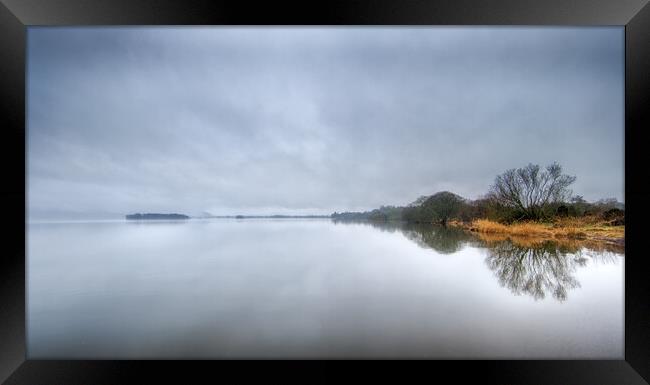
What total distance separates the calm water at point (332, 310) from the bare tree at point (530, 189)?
14.2ft

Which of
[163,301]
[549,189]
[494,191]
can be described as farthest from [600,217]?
[163,301]

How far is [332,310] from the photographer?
8.10ft

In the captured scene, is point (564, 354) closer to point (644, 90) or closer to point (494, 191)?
point (644, 90)

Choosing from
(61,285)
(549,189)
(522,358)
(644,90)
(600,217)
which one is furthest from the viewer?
(549,189)

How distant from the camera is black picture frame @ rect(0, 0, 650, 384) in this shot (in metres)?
1.56

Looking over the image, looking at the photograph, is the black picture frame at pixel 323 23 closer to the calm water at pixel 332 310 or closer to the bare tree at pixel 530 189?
the calm water at pixel 332 310

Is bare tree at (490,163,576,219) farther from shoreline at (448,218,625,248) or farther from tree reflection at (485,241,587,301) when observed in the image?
tree reflection at (485,241,587,301)

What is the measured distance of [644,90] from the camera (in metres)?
1.56

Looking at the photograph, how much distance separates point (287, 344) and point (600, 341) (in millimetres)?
2279

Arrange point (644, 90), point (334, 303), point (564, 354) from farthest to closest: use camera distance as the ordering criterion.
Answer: point (334, 303)
point (564, 354)
point (644, 90)

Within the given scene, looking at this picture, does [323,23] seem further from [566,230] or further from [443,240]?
[566,230]

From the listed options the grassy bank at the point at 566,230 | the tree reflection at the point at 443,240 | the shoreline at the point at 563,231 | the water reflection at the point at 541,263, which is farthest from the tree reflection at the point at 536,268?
the grassy bank at the point at 566,230

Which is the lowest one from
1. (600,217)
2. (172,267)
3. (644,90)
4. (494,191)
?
(172,267)

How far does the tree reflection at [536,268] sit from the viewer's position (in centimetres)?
289
